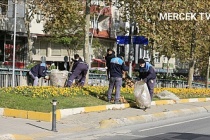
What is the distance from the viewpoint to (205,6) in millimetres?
29109

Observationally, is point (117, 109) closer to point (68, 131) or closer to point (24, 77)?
point (68, 131)

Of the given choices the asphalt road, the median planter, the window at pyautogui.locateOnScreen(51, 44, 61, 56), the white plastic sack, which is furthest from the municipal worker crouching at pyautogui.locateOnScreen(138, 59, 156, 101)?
the window at pyautogui.locateOnScreen(51, 44, 61, 56)

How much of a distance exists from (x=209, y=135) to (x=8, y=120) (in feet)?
18.4

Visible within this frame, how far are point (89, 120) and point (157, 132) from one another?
210cm

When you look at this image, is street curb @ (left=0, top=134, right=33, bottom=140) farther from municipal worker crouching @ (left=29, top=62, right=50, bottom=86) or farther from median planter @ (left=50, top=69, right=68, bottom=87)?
municipal worker crouching @ (left=29, top=62, right=50, bottom=86)

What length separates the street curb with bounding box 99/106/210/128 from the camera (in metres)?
13.4

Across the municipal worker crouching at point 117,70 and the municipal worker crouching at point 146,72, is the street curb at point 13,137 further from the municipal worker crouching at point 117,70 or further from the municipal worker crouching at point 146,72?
the municipal worker crouching at point 146,72

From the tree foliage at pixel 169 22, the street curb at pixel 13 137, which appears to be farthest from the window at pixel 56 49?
the street curb at pixel 13 137

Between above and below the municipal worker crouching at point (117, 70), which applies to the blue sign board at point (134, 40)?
above

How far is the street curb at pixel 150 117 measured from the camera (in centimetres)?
1339

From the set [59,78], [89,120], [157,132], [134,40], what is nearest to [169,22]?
[134,40]

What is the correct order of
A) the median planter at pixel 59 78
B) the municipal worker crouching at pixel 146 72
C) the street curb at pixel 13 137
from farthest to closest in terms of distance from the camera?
the median planter at pixel 59 78
the municipal worker crouching at pixel 146 72
the street curb at pixel 13 137

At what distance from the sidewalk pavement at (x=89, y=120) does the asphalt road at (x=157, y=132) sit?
287 mm

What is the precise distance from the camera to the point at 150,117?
51.3 ft
